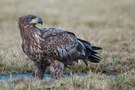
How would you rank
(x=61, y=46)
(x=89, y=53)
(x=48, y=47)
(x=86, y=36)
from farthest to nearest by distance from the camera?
(x=86, y=36)
(x=89, y=53)
(x=61, y=46)
(x=48, y=47)

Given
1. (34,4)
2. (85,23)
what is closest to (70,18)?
(85,23)

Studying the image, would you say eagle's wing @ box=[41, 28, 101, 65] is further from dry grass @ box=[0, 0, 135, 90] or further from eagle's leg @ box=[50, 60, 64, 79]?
dry grass @ box=[0, 0, 135, 90]

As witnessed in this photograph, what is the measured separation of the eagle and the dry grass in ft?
1.38

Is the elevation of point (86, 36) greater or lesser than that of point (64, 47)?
lesser

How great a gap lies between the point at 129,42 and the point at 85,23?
6138 millimetres

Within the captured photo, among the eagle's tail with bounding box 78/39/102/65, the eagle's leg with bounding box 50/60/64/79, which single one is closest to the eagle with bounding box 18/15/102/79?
the eagle's leg with bounding box 50/60/64/79

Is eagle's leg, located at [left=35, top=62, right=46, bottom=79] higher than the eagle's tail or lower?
lower

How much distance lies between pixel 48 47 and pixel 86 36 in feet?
18.7

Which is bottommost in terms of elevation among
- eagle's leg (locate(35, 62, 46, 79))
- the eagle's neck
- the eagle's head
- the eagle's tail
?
eagle's leg (locate(35, 62, 46, 79))

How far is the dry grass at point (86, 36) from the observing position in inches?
310

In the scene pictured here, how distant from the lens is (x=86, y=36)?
1378cm

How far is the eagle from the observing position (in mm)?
8102

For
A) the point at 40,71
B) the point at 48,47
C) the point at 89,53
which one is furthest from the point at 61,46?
the point at 89,53

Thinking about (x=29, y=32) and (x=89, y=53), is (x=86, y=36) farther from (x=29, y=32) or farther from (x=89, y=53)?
(x=29, y=32)
